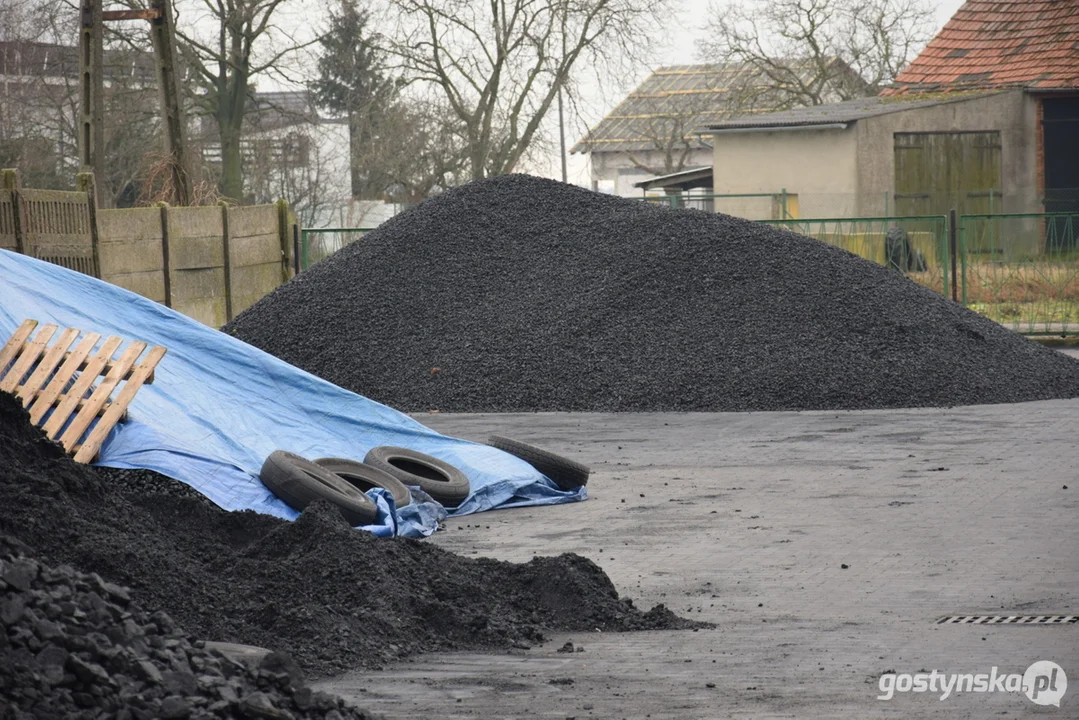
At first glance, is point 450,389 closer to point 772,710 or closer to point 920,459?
point 920,459

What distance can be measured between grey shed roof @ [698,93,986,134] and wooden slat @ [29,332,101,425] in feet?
79.6

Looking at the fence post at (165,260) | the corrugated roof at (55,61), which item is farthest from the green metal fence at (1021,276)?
the corrugated roof at (55,61)

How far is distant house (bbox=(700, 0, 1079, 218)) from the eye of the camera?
32.0 metres

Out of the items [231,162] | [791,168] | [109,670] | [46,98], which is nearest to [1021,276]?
[791,168]

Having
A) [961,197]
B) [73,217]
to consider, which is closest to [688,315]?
[73,217]

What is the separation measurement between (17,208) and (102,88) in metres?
8.43

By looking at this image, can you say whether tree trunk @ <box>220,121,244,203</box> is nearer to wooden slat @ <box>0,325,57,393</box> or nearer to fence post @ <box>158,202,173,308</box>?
fence post @ <box>158,202,173,308</box>

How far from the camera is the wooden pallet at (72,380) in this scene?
9555 millimetres

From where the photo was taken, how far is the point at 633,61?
4709cm

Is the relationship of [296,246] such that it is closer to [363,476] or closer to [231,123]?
[363,476]

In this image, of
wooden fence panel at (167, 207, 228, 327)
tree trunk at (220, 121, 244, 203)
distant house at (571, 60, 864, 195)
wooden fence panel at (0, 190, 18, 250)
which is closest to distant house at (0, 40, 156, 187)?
tree trunk at (220, 121, 244, 203)

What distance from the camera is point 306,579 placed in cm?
693

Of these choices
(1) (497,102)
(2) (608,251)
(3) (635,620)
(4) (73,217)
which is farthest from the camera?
(1) (497,102)

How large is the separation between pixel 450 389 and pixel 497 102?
102 ft
